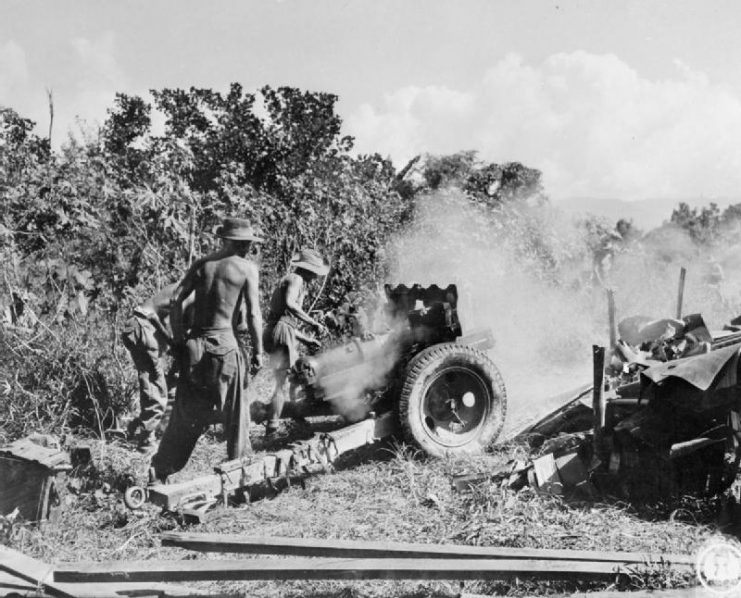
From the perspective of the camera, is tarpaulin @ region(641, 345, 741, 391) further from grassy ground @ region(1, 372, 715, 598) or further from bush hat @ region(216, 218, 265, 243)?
bush hat @ region(216, 218, 265, 243)

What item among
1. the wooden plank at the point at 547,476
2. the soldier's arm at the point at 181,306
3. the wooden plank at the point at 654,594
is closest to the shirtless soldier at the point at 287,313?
the soldier's arm at the point at 181,306

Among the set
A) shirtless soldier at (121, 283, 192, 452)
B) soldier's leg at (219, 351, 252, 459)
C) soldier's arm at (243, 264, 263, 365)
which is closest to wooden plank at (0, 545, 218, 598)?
soldier's leg at (219, 351, 252, 459)

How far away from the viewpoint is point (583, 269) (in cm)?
1463

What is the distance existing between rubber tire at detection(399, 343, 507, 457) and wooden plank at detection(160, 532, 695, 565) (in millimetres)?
1809

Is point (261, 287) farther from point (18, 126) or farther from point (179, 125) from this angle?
point (18, 126)

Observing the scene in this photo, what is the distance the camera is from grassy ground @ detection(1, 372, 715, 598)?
3.53 metres

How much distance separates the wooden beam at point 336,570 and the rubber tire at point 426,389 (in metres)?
2.01

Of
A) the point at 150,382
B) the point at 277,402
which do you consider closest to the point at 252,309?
the point at 277,402

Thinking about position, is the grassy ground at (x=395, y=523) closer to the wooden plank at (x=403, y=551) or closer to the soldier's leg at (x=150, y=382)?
the wooden plank at (x=403, y=551)

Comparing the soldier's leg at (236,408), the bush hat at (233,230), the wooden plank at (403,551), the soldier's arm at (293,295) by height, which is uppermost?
the bush hat at (233,230)

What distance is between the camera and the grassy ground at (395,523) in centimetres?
353

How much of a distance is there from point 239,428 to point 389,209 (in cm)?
628

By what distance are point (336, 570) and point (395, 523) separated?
119 centimetres

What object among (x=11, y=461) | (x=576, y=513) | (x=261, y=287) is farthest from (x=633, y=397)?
(x=261, y=287)
